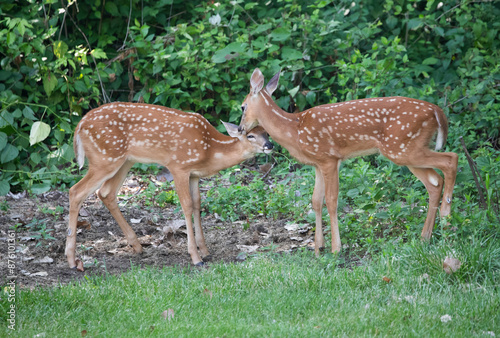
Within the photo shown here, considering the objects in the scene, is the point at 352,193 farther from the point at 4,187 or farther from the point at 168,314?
the point at 4,187

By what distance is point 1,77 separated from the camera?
9062mm

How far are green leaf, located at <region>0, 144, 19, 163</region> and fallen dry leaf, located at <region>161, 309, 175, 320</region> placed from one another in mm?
4651

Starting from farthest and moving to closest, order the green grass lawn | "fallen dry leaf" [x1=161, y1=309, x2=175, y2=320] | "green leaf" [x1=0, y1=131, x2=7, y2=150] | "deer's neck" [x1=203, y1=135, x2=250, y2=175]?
"green leaf" [x1=0, y1=131, x2=7, y2=150] < "deer's neck" [x1=203, y1=135, x2=250, y2=175] < "fallen dry leaf" [x1=161, y1=309, x2=175, y2=320] < the green grass lawn

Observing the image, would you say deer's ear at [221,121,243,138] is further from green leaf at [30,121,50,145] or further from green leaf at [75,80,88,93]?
green leaf at [75,80,88,93]

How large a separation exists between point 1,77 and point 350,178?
5.17 meters

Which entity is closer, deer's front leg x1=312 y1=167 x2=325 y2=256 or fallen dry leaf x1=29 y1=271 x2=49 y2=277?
fallen dry leaf x1=29 y1=271 x2=49 y2=277

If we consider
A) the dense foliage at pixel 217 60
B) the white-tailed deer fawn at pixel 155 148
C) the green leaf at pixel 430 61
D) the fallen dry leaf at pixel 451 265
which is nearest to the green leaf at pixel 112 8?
the dense foliage at pixel 217 60

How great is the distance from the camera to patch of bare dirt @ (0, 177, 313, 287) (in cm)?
581

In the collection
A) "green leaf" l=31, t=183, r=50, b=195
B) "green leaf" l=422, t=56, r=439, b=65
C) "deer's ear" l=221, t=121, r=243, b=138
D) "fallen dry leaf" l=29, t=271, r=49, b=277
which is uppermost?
"deer's ear" l=221, t=121, r=243, b=138

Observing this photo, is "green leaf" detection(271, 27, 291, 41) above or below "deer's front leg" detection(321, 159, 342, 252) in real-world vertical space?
above

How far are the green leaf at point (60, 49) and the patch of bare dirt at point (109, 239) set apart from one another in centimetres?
240

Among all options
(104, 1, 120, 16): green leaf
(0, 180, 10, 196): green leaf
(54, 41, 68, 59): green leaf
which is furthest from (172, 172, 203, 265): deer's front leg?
(104, 1, 120, 16): green leaf

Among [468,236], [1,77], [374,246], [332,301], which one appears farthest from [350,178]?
[1,77]

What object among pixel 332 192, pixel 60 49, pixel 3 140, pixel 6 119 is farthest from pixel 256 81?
pixel 60 49
